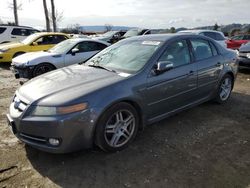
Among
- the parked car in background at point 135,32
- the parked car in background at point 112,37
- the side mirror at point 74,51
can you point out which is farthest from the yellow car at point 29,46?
the parked car in background at point 135,32

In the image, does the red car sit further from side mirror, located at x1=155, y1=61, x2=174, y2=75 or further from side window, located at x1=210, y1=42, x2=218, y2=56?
side mirror, located at x1=155, y1=61, x2=174, y2=75

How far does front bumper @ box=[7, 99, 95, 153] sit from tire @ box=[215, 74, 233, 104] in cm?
336

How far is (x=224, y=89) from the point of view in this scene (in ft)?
20.5

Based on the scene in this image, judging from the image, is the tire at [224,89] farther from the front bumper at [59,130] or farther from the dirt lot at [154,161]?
the front bumper at [59,130]

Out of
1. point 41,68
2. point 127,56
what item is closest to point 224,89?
point 127,56

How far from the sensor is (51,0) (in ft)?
84.1

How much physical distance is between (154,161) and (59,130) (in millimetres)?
1300

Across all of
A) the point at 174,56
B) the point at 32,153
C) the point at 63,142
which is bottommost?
the point at 32,153

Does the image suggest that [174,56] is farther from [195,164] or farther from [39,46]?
[39,46]

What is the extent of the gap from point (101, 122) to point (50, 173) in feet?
2.87

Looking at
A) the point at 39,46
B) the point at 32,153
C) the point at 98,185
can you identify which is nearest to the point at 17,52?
Result: the point at 39,46

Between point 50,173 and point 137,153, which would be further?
point 137,153

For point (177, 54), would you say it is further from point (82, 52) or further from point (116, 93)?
point (82, 52)

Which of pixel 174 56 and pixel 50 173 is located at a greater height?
pixel 174 56
